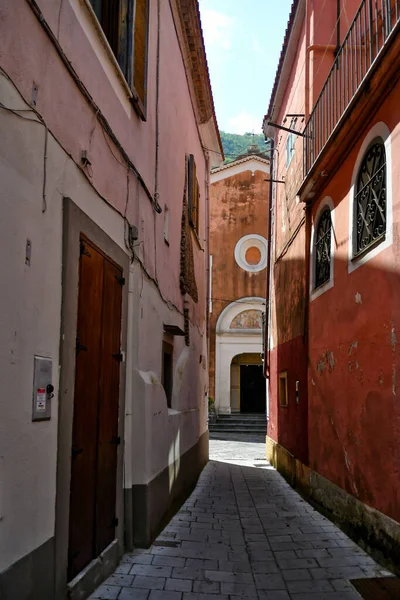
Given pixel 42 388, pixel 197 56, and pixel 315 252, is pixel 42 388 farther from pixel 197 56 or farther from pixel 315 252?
pixel 197 56

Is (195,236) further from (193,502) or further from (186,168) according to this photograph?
(193,502)

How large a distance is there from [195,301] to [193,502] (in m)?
4.30

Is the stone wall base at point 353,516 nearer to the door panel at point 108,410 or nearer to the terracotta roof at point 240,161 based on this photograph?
the door panel at point 108,410

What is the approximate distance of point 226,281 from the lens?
25.7 m

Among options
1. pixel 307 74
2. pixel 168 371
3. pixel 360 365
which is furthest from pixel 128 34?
pixel 307 74

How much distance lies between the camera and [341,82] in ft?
24.5

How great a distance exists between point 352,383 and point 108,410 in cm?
282

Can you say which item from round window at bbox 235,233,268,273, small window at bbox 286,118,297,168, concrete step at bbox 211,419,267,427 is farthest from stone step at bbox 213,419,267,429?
small window at bbox 286,118,297,168

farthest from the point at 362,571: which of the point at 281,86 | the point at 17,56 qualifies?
the point at 281,86

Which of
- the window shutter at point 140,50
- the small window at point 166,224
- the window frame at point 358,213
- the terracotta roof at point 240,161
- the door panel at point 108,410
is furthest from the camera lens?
the terracotta roof at point 240,161

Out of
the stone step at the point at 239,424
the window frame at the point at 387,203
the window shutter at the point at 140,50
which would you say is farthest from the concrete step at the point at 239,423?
the window shutter at the point at 140,50

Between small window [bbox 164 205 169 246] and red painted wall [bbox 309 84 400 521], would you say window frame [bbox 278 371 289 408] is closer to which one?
red painted wall [bbox 309 84 400 521]

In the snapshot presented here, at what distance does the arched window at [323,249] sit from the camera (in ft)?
25.1

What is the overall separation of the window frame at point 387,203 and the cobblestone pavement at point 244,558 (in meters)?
2.86
